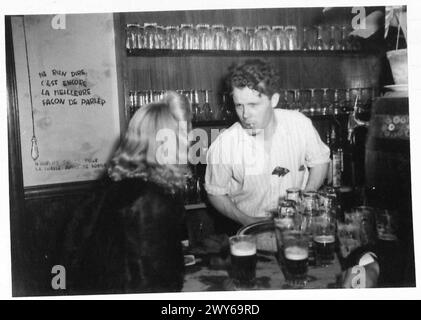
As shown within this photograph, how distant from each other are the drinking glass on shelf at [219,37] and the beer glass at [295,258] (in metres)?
1.06

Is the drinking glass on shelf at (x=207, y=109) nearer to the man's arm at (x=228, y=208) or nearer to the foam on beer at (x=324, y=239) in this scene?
the man's arm at (x=228, y=208)

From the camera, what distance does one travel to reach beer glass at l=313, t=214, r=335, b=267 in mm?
999

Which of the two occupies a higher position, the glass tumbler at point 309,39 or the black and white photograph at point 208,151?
the glass tumbler at point 309,39

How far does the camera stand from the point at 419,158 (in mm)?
1340

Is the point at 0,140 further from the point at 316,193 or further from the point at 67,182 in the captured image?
the point at 316,193

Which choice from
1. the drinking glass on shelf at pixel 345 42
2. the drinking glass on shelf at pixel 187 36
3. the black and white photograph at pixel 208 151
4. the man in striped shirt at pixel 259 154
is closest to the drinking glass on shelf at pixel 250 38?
the black and white photograph at pixel 208 151

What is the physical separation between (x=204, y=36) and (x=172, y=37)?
0.15m

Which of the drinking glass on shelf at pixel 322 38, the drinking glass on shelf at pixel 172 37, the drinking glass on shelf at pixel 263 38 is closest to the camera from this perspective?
the drinking glass on shelf at pixel 172 37

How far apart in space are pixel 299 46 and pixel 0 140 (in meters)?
1.41

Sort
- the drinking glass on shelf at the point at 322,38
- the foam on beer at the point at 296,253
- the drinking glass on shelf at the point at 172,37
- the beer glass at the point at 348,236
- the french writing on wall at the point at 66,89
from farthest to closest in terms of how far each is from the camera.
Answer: the drinking glass on shelf at the point at 322,38, the drinking glass on shelf at the point at 172,37, the french writing on wall at the point at 66,89, the beer glass at the point at 348,236, the foam on beer at the point at 296,253

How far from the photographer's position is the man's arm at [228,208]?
1588 millimetres

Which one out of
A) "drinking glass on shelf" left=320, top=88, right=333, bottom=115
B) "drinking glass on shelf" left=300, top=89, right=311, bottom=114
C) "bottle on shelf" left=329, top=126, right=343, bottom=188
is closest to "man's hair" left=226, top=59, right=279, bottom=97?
"drinking glass on shelf" left=300, top=89, right=311, bottom=114

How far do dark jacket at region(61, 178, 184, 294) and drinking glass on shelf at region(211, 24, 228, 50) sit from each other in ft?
2.91
